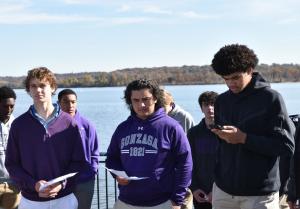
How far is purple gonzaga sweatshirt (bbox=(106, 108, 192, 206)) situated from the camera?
454 cm

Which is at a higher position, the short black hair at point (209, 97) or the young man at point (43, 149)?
the short black hair at point (209, 97)

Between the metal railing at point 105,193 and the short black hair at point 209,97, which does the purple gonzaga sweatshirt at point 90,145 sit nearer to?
the metal railing at point 105,193

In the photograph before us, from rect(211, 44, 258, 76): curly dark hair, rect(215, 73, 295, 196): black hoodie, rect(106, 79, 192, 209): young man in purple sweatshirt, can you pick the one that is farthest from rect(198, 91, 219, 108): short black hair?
rect(211, 44, 258, 76): curly dark hair

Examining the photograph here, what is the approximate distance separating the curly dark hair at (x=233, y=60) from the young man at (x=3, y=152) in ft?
8.57

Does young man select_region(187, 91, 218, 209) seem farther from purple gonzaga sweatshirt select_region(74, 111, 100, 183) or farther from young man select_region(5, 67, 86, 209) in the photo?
young man select_region(5, 67, 86, 209)

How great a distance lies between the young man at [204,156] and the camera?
5.67 meters

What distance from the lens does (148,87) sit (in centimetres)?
464

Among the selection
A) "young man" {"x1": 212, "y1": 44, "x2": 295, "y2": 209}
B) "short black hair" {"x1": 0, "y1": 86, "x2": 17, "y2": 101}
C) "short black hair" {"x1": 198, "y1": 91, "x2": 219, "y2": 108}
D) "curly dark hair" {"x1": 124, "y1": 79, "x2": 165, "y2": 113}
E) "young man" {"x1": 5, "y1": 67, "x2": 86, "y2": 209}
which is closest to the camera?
"young man" {"x1": 212, "y1": 44, "x2": 295, "y2": 209}

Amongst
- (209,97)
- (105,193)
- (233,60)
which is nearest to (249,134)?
(233,60)

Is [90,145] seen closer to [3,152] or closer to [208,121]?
[3,152]

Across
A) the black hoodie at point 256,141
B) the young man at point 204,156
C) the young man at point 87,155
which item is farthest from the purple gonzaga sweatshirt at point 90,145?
the black hoodie at point 256,141

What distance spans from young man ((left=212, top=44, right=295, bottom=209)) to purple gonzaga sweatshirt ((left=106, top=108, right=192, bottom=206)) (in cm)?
35

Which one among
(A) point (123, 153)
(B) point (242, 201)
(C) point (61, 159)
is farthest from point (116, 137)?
(B) point (242, 201)

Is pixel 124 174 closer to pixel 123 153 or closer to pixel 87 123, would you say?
pixel 123 153
